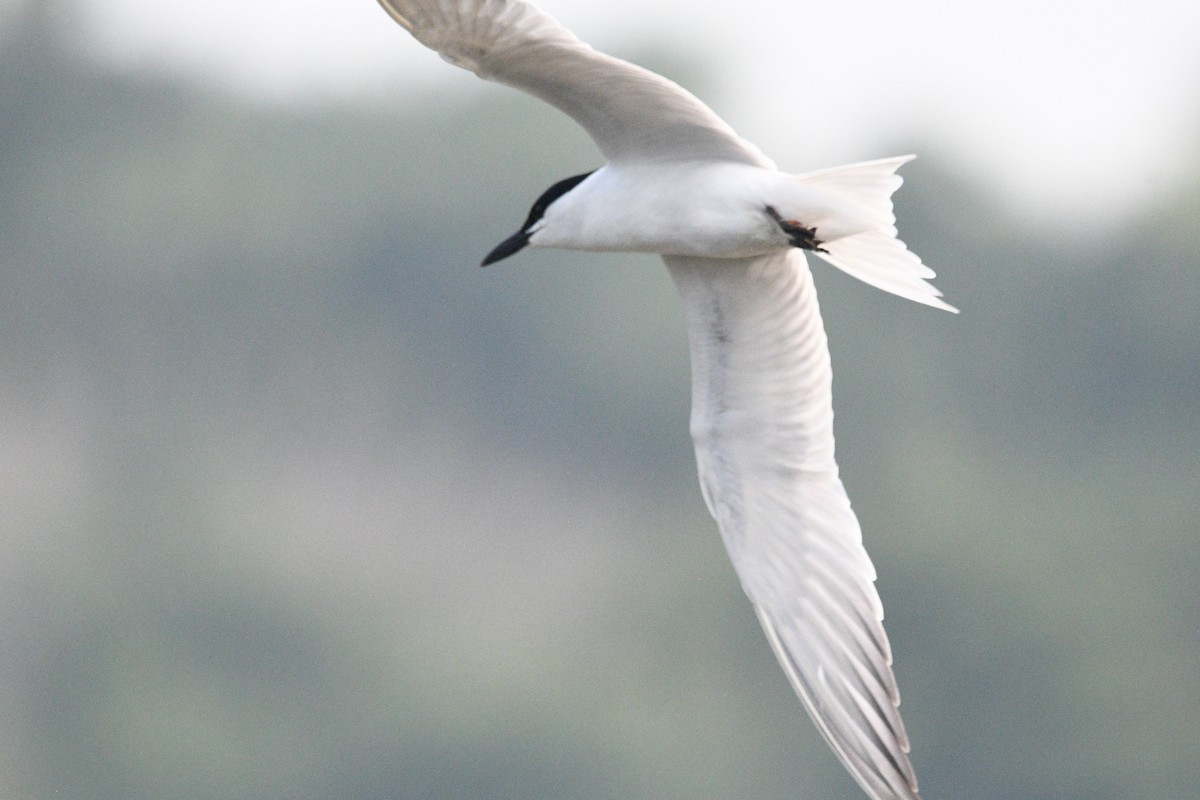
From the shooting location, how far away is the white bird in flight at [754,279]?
3.11m

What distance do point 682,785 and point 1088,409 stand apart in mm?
7292

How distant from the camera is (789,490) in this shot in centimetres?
378

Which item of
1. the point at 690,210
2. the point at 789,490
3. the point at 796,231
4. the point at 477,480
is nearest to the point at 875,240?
the point at 796,231

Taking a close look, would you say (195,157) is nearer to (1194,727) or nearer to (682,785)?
(682,785)

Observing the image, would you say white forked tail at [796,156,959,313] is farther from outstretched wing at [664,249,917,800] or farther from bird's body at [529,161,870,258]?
outstretched wing at [664,249,917,800]

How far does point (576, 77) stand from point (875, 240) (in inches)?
25.3

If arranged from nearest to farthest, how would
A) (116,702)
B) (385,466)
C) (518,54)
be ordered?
(518,54) → (385,466) → (116,702)

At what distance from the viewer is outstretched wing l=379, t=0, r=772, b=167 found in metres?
2.97

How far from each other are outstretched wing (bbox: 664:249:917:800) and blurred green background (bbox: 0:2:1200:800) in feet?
38.3

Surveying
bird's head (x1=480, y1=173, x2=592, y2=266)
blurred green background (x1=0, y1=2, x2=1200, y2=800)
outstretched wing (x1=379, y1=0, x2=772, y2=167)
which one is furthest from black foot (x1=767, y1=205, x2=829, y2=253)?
blurred green background (x1=0, y1=2, x2=1200, y2=800)

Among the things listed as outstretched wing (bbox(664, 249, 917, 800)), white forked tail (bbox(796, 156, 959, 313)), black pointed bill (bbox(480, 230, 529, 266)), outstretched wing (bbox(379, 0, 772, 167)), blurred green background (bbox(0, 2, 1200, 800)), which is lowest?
blurred green background (bbox(0, 2, 1200, 800))

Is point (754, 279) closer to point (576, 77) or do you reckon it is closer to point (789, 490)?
point (789, 490)

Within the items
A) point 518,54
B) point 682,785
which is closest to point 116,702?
point 682,785

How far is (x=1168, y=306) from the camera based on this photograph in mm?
21734
